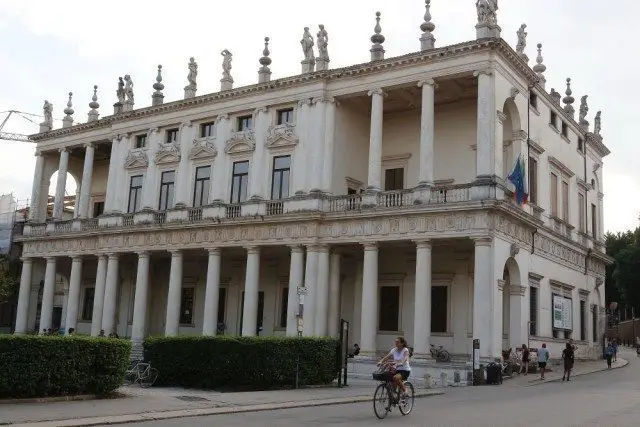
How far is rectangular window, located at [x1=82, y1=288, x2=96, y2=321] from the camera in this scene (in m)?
50.6

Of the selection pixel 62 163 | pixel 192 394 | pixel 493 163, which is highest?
pixel 62 163

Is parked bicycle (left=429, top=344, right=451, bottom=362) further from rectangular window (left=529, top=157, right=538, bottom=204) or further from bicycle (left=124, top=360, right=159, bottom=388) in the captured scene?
bicycle (left=124, top=360, right=159, bottom=388)

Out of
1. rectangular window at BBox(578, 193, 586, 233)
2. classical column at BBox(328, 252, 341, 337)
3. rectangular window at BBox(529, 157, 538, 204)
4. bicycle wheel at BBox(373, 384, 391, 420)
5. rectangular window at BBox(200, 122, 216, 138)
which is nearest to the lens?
bicycle wheel at BBox(373, 384, 391, 420)

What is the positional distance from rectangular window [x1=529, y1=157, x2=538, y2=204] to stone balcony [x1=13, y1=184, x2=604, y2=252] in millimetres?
1010

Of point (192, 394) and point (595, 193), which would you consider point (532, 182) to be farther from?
point (192, 394)

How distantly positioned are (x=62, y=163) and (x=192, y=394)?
32.2m

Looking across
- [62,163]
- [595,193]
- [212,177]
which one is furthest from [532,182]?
[62,163]

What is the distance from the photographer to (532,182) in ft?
119

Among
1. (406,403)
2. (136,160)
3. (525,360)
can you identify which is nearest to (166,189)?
(136,160)

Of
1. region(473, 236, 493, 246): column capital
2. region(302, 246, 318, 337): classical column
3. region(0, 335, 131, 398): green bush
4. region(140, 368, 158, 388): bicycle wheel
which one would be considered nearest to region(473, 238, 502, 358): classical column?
region(473, 236, 493, 246): column capital

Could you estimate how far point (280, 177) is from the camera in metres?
38.3

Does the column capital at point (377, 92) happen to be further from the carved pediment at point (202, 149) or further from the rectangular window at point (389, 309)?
the carved pediment at point (202, 149)

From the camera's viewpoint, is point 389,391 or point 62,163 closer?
point 389,391

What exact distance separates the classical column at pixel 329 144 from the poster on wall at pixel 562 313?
44.2 feet
